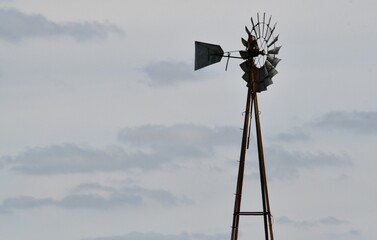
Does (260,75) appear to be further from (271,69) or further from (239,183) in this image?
(239,183)

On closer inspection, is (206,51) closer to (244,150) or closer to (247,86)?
(247,86)

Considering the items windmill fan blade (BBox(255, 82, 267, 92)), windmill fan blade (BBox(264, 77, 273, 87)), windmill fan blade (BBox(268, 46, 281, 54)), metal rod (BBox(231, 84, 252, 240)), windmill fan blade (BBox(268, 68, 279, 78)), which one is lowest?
metal rod (BBox(231, 84, 252, 240))

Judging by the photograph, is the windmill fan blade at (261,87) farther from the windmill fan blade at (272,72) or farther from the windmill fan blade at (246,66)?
the windmill fan blade at (246,66)

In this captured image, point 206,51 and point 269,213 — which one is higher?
point 206,51

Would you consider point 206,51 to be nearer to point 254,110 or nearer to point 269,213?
point 254,110

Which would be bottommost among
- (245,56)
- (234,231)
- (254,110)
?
(234,231)

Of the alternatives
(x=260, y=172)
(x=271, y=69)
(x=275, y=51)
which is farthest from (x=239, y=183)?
(x=275, y=51)

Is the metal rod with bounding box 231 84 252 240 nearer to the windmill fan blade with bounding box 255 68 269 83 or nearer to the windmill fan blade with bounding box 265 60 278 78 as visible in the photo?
the windmill fan blade with bounding box 255 68 269 83

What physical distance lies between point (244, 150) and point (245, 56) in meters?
3.88

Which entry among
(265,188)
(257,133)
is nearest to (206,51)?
(257,133)

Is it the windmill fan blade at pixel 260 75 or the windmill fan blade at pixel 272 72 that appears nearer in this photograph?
the windmill fan blade at pixel 260 75

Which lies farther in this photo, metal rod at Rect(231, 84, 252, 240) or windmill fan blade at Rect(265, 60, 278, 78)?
windmill fan blade at Rect(265, 60, 278, 78)

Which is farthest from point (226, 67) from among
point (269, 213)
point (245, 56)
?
point (269, 213)

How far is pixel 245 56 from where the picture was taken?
35062 mm
